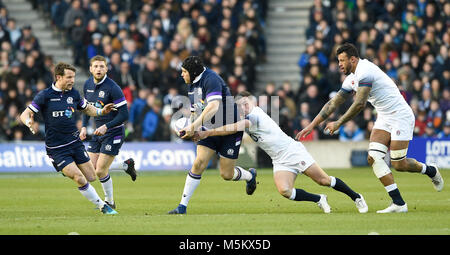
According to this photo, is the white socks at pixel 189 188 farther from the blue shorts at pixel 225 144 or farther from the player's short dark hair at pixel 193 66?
the player's short dark hair at pixel 193 66

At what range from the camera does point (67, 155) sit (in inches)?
546

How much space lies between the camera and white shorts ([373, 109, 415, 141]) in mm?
13641

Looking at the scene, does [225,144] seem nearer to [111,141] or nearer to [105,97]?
[111,141]

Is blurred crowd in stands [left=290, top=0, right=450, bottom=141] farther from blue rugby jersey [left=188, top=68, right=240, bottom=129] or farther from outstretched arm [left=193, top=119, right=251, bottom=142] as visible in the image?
outstretched arm [left=193, top=119, right=251, bottom=142]

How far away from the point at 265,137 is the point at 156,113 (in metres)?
13.1

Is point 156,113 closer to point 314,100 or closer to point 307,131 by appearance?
point 314,100

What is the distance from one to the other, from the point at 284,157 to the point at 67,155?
11.1 feet

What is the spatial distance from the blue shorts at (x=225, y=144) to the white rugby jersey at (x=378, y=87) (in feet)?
6.28

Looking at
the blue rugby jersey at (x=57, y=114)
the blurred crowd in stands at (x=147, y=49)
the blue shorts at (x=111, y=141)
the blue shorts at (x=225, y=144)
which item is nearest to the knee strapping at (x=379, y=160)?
the blue shorts at (x=225, y=144)

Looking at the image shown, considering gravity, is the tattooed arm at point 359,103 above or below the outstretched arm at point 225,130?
above

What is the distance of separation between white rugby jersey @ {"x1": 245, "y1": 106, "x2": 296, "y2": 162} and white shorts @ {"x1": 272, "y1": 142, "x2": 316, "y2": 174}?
0.22ft

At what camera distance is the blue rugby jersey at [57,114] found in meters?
13.9

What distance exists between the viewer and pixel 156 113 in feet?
87.2

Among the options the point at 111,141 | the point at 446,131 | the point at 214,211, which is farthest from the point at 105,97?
the point at 446,131
